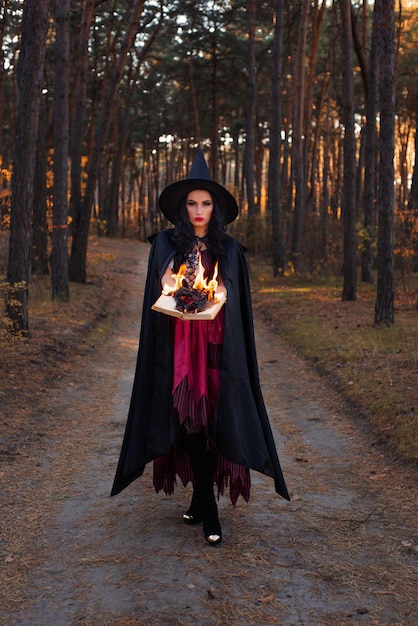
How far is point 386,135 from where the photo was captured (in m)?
12.4

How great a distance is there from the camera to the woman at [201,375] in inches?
183

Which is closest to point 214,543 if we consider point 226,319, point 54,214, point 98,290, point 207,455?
point 207,455

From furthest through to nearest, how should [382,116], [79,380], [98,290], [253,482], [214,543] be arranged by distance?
1. [98,290]
2. [382,116]
3. [79,380]
4. [253,482]
5. [214,543]

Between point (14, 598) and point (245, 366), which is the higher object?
point (245, 366)

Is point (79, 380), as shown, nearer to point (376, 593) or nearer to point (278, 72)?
point (376, 593)

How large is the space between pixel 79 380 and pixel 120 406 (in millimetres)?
1436

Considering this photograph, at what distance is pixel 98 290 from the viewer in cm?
1883

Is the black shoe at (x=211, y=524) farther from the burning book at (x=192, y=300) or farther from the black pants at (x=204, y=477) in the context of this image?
the burning book at (x=192, y=300)

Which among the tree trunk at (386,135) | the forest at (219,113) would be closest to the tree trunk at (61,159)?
the forest at (219,113)

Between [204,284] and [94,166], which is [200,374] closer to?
[204,284]

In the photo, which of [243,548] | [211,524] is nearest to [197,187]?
[211,524]

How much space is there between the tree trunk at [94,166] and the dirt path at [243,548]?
11924mm

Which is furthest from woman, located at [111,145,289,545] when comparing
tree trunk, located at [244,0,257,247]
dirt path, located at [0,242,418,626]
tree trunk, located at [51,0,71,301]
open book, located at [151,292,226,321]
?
tree trunk, located at [244,0,257,247]

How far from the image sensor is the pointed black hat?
4.81 m
